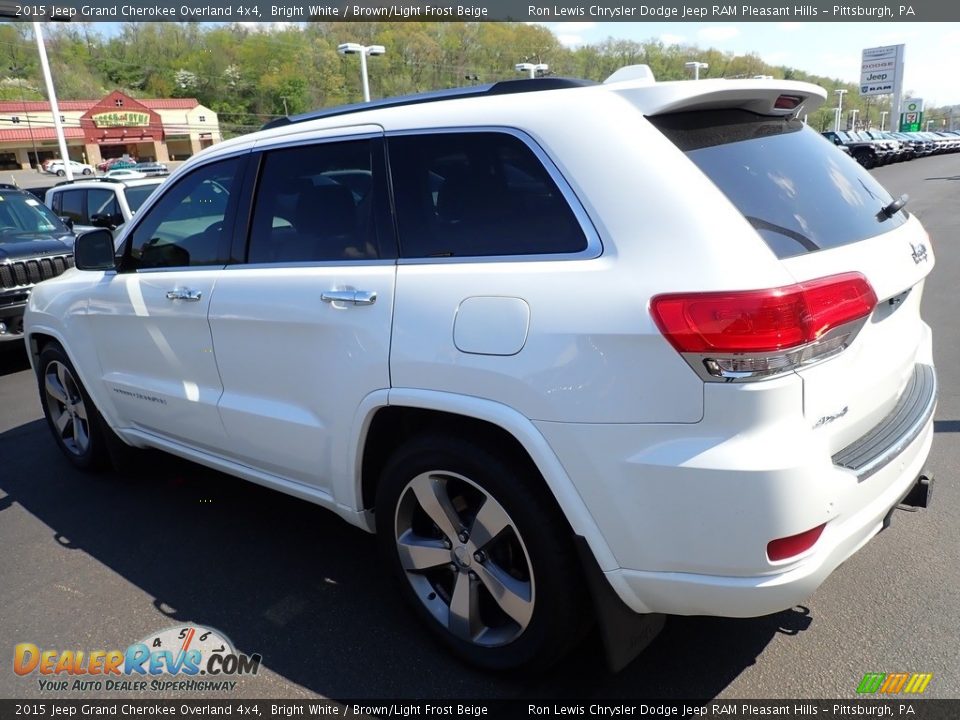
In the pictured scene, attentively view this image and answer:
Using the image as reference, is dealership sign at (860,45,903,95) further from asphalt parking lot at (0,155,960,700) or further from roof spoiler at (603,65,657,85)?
roof spoiler at (603,65,657,85)

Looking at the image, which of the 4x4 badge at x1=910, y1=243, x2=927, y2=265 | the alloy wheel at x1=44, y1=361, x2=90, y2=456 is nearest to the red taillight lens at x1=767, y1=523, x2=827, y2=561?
the 4x4 badge at x1=910, y1=243, x2=927, y2=265

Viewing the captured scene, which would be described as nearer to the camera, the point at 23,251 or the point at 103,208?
the point at 23,251

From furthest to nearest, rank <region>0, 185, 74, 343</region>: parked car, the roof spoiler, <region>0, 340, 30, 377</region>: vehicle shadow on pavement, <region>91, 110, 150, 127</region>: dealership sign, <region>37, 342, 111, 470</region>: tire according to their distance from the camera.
Answer: 1. <region>91, 110, 150, 127</region>: dealership sign
2. <region>0, 340, 30, 377</region>: vehicle shadow on pavement
3. <region>0, 185, 74, 343</region>: parked car
4. <region>37, 342, 111, 470</region>: tire
5. the roof spoiler

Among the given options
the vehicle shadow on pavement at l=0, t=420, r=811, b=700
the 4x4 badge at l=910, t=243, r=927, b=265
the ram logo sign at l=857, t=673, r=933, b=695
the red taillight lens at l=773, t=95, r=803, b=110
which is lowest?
the vehicle shadow on pavement at l=0, t=420, r=811, b=700

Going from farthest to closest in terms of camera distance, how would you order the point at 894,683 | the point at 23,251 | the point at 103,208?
the point at 103,208, the point at 23,251, the point at 894,683

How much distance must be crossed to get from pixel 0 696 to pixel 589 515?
2.27m

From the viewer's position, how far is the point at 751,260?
194cm

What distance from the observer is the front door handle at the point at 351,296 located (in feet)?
8.53

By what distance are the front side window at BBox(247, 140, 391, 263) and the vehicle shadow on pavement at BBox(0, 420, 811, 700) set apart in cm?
143

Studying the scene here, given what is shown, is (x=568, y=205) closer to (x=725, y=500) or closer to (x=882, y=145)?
(x=725, y=500)

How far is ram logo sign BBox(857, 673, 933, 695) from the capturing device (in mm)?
2410

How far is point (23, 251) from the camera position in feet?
24.9

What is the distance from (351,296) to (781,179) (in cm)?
150

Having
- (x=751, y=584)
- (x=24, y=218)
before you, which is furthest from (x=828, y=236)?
(x=24, y=218)
